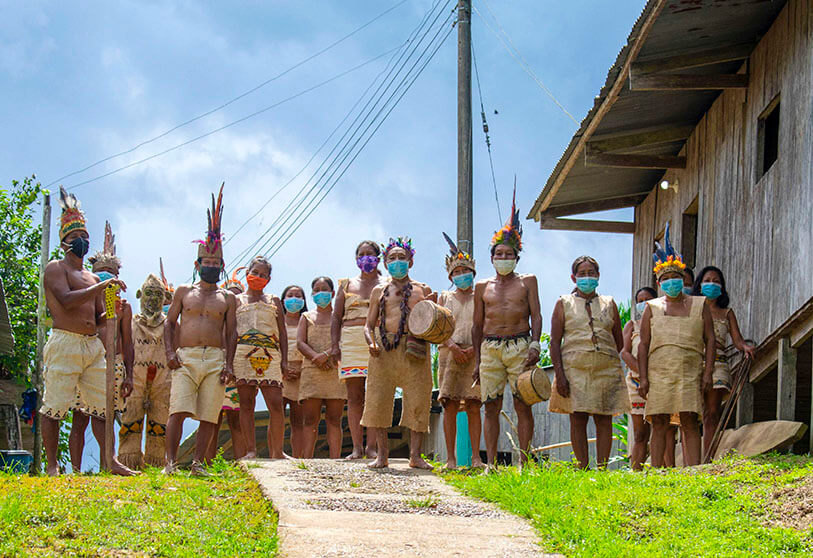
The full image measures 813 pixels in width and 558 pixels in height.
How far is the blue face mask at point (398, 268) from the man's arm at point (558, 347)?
1481 millimetres

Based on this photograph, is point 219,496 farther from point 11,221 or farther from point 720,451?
point 11,221

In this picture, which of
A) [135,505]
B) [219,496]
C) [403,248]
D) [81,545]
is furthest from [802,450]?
[81,545]

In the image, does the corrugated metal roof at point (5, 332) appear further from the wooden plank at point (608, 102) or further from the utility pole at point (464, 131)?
the wooden plank at point (608, 102)

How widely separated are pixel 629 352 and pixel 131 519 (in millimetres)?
6959

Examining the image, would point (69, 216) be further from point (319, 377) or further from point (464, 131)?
point (464, 131)

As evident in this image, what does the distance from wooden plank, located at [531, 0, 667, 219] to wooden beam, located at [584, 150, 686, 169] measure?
23 cm

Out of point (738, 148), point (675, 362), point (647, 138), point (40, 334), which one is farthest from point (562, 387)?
point (40, 334)


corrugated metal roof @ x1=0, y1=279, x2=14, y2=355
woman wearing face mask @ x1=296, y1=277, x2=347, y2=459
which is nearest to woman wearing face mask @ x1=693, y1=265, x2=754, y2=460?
woman wearing face mask @ x1=296, y1=277, x2=347, y2=459

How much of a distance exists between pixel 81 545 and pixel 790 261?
7453mm

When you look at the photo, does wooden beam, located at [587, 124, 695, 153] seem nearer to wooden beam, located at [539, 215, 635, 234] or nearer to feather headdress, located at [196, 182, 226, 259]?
wooden beam, located at [539, 215, 635, 234]

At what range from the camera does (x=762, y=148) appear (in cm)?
1216

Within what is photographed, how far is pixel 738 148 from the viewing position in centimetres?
1280

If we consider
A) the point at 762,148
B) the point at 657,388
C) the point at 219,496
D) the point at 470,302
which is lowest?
the point at 219,496

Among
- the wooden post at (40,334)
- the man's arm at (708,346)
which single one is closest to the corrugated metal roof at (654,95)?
the man's arm at (708,346)
